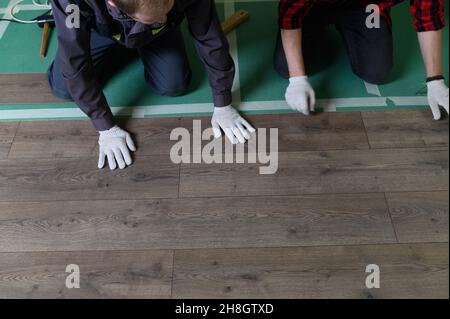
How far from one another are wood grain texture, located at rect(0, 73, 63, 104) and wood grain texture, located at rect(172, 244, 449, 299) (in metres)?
0.99

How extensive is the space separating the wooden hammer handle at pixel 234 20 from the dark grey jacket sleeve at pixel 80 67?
0.79 meters

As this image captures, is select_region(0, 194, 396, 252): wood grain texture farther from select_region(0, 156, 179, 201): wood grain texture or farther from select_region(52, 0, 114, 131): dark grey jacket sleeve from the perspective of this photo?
select_region(52, 0, 114, 131): dark grey jacket sleeve

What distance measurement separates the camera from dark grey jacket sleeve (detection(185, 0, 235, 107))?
1419 millimetres

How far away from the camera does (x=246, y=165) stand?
61.1 inches

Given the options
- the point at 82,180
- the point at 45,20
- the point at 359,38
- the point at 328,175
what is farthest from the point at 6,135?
the point at 359,38

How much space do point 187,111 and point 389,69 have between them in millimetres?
883

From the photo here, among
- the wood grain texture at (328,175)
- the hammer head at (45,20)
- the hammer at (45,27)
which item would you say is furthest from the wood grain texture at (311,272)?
the hammer head at (45,20)

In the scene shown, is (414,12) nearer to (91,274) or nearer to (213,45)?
(213,45)

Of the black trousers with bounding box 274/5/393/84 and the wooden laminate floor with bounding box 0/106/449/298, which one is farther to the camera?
the black trousers with bounding box 274/5/393/84

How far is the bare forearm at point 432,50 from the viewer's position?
5.04ft

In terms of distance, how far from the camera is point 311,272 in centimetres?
129

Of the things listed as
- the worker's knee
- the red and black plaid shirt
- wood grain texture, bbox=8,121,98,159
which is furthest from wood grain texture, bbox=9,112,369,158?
the red and black plaid shirt
